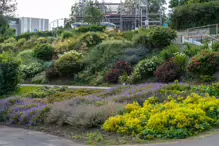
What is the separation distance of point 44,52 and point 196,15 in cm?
2031

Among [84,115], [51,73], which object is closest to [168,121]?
[84,115]

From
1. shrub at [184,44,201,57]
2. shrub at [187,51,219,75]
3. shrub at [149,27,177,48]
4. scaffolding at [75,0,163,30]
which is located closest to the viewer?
shrub at [187,51,219,75]

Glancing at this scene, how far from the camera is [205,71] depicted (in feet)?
52.4

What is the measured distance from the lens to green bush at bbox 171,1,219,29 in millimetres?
37750

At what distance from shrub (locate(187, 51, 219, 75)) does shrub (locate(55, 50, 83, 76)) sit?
8.56 metres

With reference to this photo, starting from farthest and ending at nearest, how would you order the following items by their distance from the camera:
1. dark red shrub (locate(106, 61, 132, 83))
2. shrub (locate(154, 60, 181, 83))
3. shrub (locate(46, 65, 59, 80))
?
shrub (locate(46, 65, 59, 80))
dark red shrub (locate(106, 61, 132, 83))
shrub (locate(154, 60, 181, 83))

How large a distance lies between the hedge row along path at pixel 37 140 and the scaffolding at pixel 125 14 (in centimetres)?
3511

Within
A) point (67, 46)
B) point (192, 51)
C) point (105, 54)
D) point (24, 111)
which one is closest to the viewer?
point (24, 111)

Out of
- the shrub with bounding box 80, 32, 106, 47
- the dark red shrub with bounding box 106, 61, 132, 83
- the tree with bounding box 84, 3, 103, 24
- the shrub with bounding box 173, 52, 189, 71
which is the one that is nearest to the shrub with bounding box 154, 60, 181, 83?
the shrub with bounding box 173, 52, 189, 71

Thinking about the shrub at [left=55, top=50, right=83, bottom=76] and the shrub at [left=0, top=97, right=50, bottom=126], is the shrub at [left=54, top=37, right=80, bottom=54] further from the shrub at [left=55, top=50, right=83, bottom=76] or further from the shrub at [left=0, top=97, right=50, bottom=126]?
the shrub at [left=0, top=97, right=50, bottom=126]

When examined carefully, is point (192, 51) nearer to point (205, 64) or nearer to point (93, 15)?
point (205, 64)

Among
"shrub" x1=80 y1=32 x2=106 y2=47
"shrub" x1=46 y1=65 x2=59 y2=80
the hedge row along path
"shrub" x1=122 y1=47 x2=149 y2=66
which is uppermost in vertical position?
"shrub" x1=80 y1=32 x2=106 y2=47

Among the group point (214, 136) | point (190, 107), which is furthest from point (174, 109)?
point (214, 136)

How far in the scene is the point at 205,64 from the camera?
628 inches
